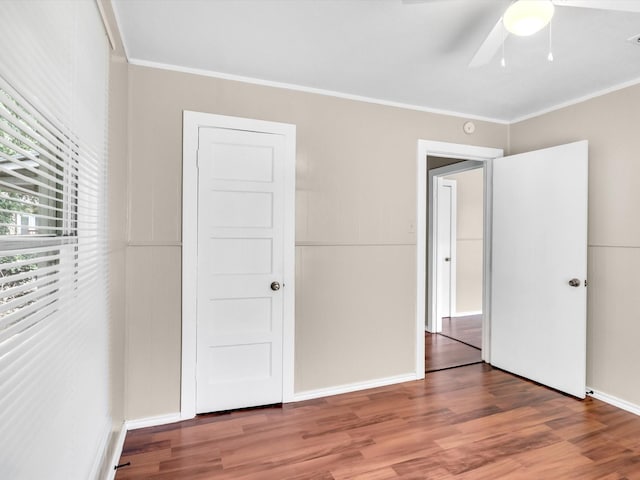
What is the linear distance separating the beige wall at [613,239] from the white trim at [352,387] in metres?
1.51

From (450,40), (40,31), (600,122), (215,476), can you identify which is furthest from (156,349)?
(600,122)

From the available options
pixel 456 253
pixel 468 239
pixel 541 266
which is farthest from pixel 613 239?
pixel 468 239

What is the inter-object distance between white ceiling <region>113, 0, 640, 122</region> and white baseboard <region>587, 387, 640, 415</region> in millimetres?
2411

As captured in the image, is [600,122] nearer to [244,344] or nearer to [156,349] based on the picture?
[244,344]

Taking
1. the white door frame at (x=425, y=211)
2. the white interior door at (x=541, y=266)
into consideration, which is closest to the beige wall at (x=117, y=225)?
the white door frame at (x=425, y=211)

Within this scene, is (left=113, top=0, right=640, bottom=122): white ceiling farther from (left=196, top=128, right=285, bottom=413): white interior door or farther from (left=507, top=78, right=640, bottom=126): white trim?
(left=196, top=128, right=285, bottom=413): white interior door

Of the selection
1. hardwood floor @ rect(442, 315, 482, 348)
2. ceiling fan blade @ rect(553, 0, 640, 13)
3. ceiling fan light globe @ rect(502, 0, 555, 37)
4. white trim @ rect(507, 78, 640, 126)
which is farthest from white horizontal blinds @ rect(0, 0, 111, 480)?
hardwood floor @ rect(442, 315, 482, 348)

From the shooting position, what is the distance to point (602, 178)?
288 centimetres

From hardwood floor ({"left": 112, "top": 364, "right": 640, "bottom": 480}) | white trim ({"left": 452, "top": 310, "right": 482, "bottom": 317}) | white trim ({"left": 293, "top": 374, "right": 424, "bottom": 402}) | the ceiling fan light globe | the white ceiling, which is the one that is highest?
the white ceiling

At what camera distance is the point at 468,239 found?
5.61 meters

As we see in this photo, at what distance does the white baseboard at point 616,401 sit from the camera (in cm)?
265

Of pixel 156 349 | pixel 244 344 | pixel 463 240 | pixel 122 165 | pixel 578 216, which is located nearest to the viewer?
pixel 122 165

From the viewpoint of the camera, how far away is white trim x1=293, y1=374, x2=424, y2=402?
2.83m

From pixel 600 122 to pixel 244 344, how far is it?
3315 mm
